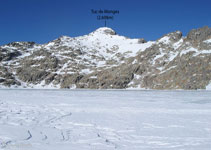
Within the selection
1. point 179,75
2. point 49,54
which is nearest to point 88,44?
point 49,54

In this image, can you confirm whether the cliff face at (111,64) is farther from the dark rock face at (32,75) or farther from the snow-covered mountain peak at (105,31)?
the snow-covered mountain peak at (105,31)

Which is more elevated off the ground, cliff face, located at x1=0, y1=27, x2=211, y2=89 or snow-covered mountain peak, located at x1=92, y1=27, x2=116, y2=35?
snow-covered mountain peak, located at x1=92, y1=27, x2=116, y2=35

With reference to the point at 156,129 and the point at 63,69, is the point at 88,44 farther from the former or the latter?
the point at 156,129

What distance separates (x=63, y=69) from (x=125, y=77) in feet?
148

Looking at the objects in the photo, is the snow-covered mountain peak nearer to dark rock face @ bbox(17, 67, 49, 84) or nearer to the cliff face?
the cliff face

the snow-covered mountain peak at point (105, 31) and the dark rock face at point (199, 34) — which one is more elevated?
the snow-covered mountain peak at point (105, 31)

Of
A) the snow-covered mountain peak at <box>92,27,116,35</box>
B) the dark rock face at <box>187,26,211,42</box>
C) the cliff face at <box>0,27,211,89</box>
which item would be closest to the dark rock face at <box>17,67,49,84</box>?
the cliff face at <box>0,27,211,89</box>

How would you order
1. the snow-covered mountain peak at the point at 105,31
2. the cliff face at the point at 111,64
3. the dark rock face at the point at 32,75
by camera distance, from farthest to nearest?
the snow-covered mountain peak at the point at 105,31, the dark rock face at the point at 32,75, the cliff face at the point at 111,64

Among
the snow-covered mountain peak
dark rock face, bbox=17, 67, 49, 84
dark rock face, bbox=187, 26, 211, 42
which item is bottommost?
dark rock face, bbox=17, 67, 49, 84

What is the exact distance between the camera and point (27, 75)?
11744 centimetres

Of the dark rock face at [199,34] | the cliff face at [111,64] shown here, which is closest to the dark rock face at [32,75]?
the cliff face at [111,64]

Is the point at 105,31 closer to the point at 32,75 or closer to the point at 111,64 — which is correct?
the point at 111,64

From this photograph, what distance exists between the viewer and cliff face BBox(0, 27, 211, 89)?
7819 centimetres

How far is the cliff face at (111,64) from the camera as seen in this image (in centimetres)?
7819
